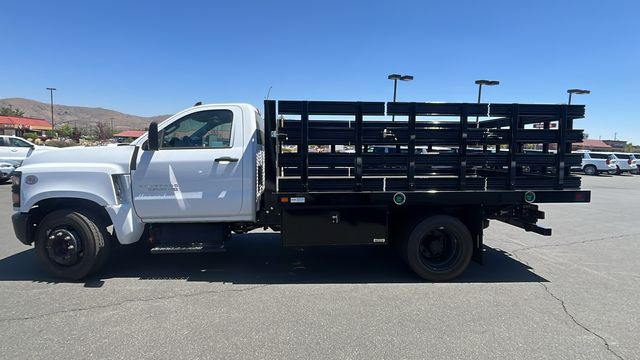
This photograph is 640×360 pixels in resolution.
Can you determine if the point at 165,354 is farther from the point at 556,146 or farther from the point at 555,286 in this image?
the point at 556,146

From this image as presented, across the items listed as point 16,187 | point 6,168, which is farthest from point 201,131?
point 6,168

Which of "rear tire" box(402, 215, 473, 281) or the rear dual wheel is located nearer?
"rear tire" box(402, 215, 473, 281)

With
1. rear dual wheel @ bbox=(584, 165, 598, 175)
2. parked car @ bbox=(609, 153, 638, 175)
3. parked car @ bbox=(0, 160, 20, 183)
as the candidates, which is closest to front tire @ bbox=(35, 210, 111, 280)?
parked car @ bbox=(0, 160, 20, 183)

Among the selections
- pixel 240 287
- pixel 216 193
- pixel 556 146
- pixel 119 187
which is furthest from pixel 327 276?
pixel 556 146

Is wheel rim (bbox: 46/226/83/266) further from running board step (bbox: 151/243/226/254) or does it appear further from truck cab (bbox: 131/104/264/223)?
running board step (bbox: 151/243/226/254)

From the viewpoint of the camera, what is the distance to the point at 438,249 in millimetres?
4961

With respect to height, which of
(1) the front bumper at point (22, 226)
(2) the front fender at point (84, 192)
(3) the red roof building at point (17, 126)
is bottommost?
(1) the front bumper at point (22, 226)

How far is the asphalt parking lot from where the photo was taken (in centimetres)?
316

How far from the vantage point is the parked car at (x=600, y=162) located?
29.4 m

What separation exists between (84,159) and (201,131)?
1512 millimetres

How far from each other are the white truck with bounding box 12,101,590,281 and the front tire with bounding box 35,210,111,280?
1 centimetres

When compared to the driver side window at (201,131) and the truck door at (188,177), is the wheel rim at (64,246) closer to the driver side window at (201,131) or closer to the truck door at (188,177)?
the truck door at (188,177)

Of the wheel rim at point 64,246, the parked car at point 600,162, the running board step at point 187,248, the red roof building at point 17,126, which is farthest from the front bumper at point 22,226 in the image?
the red roof building at point 17,126

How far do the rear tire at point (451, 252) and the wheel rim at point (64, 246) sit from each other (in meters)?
4.17
